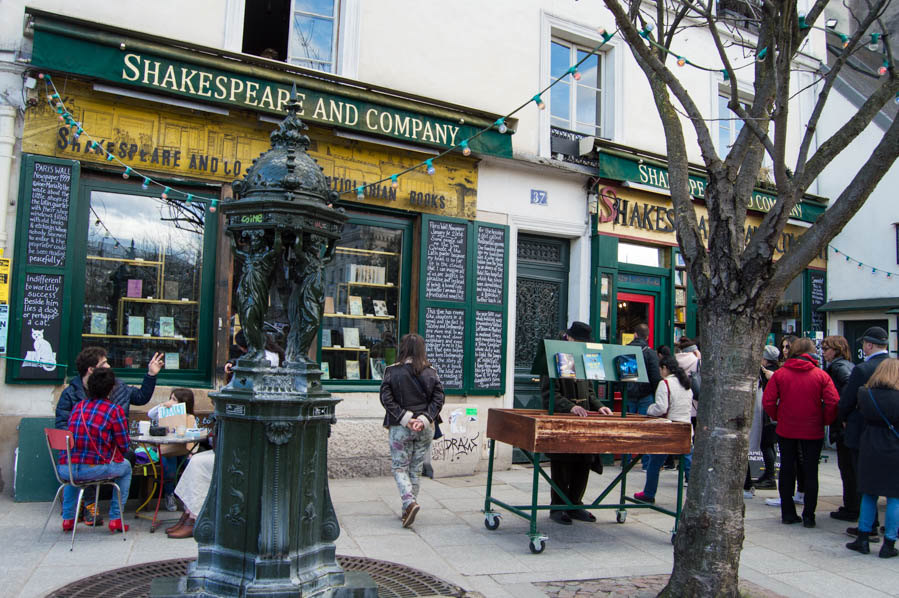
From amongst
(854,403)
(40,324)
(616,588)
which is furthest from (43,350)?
(854,403)

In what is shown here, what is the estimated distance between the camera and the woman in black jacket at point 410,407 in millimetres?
6516

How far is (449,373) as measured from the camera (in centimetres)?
913

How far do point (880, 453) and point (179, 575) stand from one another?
5.54 m

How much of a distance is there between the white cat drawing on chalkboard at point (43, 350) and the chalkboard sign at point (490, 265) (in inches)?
191

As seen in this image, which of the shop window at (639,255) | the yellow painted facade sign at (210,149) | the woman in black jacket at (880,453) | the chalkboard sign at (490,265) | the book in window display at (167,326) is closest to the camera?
the woman in black jacket at (880,453)

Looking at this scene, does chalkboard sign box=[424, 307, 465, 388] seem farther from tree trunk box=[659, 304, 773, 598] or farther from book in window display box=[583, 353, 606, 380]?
tree trunk box=[659, 304, 773, 598]

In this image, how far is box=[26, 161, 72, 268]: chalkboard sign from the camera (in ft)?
22.8

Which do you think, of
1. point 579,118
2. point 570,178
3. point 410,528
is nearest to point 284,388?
point 410,528

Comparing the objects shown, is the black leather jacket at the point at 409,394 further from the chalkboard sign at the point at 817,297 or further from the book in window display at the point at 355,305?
the chalkboard sign at the point at 817,297

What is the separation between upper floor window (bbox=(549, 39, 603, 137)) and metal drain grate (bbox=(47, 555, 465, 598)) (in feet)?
24.3

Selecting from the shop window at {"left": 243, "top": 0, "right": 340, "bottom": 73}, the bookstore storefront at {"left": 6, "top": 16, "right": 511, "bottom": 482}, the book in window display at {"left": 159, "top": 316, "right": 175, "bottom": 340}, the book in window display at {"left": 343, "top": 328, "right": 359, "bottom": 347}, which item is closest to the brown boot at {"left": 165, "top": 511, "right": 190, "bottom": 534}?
the bookstore storefront at {"left": 6, "top": 16, "right": 511, "bottom": 482}

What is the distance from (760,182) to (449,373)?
22.9 feet

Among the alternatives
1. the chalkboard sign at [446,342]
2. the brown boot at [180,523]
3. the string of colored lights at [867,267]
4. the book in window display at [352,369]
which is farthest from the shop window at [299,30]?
the string of colored lights at [867,267]

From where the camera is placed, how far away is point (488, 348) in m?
9.48
